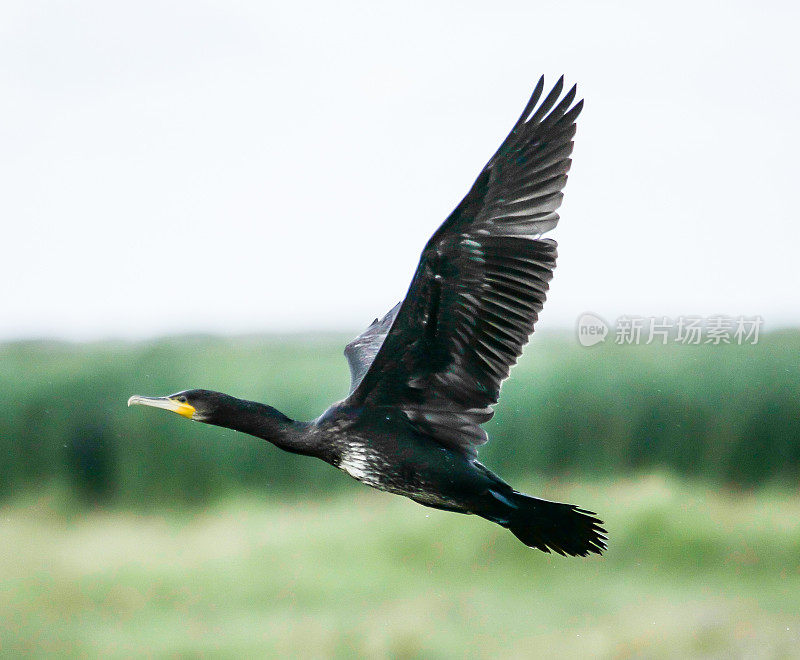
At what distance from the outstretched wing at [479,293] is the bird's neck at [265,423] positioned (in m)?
0.17

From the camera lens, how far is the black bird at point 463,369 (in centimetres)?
248

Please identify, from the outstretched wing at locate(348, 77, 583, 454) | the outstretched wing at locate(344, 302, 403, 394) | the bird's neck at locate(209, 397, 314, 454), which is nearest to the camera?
the outstretched wing at locate(348, 77, 583, 454)

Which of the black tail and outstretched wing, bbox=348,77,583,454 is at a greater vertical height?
outstretched wing, bbox=348,77,583,454

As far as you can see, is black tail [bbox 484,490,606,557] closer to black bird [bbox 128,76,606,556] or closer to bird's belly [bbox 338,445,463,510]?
black bird [bbox 128,76,606,556]

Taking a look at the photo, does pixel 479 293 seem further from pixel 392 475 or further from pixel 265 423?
pixel 265 423

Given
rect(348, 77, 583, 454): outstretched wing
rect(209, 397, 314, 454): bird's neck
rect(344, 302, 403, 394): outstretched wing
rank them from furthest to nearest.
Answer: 1. rect(344, 302, 403, 394): outstretched wing
2. rect(209, 397, 314, 454): bird's neck
3. rect(348, 77, 583, 454): outstretched wing

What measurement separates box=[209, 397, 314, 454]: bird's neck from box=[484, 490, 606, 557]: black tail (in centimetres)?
50

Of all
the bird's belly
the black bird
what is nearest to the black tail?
the black bird

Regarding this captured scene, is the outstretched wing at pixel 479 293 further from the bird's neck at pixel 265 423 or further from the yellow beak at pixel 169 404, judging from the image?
the yellow beak at pixel 169 404

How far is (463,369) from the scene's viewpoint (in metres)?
2.67

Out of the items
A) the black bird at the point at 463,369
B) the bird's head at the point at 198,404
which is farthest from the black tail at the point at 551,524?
the bird's head at the point at 198,404

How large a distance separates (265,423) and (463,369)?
51 centimetres

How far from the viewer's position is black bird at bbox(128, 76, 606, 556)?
2.48m

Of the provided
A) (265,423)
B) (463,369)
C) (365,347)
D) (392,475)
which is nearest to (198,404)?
(265,423)
